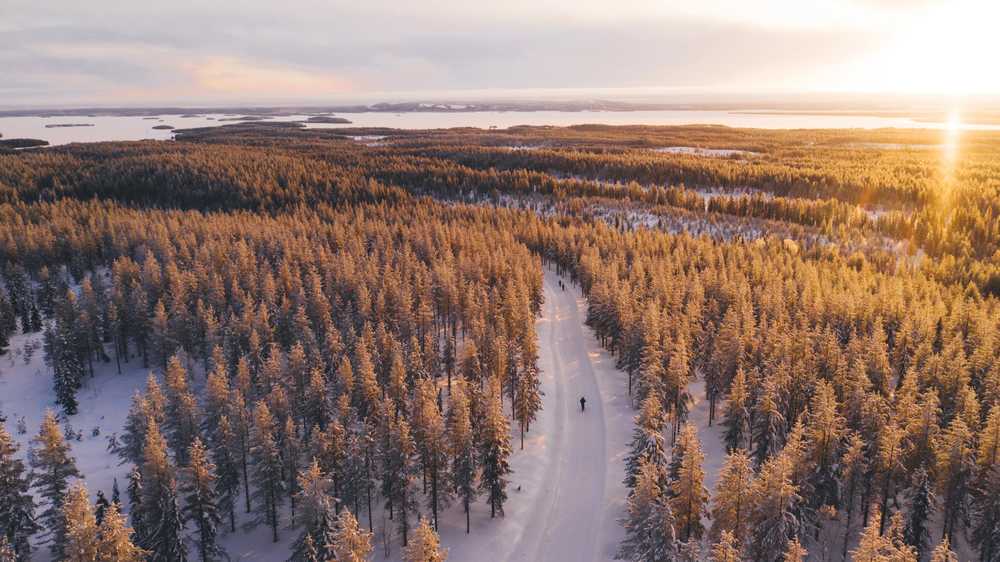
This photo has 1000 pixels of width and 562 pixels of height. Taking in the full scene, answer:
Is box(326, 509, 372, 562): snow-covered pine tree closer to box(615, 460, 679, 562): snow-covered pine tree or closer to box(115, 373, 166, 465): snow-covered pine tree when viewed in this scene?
box(615, 460, 679, 562): snow-covered pine tree

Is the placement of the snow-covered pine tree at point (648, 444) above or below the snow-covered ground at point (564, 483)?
above

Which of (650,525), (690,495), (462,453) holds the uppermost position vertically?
(690,495)

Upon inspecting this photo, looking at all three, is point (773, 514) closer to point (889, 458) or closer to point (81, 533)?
point (889, 458)

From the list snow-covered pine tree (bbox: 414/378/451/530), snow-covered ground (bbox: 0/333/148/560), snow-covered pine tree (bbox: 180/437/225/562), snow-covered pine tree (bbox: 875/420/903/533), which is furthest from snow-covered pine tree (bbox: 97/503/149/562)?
snow-covered pine tree (bbox: 875/420/903/533)

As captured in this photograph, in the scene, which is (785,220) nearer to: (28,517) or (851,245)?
(851,245)

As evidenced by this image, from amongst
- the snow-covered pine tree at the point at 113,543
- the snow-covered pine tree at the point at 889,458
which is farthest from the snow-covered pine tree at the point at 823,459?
the snow-covered pine tree at the point at 113,543

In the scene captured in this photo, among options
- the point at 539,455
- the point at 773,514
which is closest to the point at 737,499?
the point at 773,514

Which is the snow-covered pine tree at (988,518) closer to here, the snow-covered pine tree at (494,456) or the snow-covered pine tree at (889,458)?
the snow-covered pine tree at (889,458)
